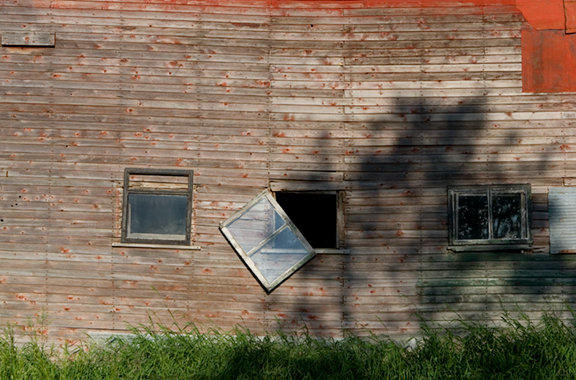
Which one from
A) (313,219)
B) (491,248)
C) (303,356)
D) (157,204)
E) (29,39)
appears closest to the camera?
(303,356)

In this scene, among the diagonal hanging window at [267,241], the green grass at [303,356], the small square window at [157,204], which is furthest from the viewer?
the small square window at [157,204]

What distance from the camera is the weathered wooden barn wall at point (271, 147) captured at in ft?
26.8

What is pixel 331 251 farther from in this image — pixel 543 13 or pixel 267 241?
pixel 543 13

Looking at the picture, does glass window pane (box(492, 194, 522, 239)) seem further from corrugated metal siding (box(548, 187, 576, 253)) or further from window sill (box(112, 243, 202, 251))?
window sill (box(112, 243, 202, 251))

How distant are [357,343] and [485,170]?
9.54ft

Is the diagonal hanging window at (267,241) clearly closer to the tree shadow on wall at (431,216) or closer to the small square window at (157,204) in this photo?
the small square window at (157,204)

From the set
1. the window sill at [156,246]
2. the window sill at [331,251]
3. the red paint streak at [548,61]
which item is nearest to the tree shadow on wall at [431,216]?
the window sill at [331,251]

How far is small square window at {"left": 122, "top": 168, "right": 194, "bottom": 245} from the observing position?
27.0ft

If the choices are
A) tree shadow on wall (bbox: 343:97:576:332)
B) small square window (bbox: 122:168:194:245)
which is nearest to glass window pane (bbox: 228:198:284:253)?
small square window (bbox: 122:168:194:245)

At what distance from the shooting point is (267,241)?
8.20m

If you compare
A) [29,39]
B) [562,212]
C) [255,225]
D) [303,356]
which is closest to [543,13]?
[562,212]

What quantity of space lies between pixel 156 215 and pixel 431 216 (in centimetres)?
375

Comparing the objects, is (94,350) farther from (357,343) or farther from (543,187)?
(543,187)

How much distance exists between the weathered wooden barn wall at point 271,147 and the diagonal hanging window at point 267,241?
6.2 inches
